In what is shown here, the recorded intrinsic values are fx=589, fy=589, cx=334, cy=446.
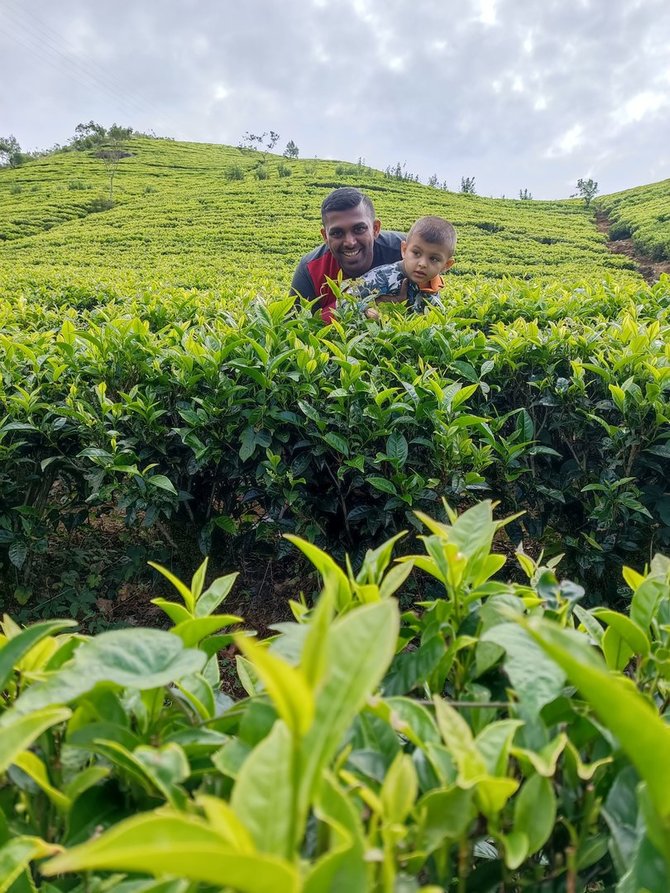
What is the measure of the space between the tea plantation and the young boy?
0.34 meters

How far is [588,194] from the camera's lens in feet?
115

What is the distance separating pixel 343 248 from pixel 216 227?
16.2 metres

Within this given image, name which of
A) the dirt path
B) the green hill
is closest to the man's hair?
the dirt path

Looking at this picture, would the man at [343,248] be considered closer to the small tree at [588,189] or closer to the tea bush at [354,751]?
the tea bush at [354,751]

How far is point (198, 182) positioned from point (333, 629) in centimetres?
3377

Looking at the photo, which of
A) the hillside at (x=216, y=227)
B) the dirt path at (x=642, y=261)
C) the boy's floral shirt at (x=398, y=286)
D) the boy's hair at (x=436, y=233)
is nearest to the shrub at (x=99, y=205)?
the hillside at (x=216, y=227)

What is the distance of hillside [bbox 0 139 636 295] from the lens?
412 inches

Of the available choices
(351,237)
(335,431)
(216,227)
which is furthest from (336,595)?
(216,227)

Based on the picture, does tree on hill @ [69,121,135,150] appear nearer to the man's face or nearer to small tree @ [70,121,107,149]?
small tree @ [70,121,107,149]

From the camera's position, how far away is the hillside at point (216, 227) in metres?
10.5

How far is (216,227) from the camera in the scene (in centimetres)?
1856

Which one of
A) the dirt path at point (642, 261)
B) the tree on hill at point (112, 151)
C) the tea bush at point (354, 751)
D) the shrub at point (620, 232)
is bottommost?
the tea bush at point (354, 751)

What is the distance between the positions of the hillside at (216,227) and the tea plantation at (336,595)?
2919 mm

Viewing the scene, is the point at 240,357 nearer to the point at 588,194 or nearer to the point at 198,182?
the point at 198,182
